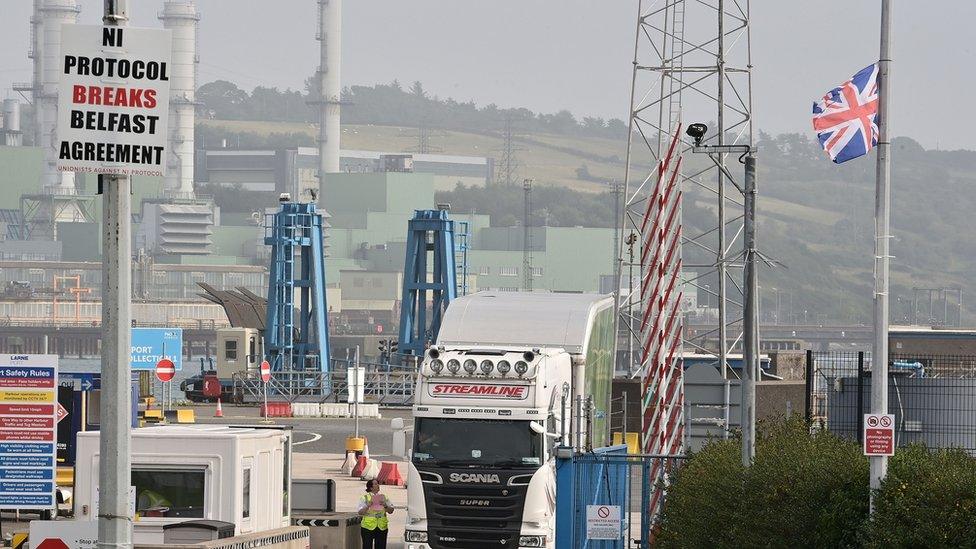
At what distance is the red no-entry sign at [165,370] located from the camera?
152ft

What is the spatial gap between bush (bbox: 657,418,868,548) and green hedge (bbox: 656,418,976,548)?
1 cm

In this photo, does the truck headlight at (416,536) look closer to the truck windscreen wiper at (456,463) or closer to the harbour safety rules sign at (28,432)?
the truck windscreen wiper at (456,463)

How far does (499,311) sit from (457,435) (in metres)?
3.18

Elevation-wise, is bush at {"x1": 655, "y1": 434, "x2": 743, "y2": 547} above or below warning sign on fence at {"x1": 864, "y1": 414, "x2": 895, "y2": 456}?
below

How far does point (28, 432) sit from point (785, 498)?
10.3 meters

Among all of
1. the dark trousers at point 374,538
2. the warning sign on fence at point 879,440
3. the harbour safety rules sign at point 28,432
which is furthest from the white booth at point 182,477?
the warning sign on fence at point 879,440

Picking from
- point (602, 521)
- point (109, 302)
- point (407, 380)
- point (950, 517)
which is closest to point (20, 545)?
point (602, 521)

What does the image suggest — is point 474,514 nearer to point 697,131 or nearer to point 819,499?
point 697,131

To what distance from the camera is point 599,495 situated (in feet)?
78.2

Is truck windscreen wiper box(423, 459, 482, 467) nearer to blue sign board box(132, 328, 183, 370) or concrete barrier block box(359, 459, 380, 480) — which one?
concrete barrier block box(359, 459, 380, 480)

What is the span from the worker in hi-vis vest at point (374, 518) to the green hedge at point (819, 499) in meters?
4.36

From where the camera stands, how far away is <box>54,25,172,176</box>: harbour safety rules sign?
1098cm

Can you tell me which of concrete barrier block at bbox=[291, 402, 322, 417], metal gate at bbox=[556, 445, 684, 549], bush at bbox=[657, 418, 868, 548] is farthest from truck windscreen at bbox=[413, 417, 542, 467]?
concrete barrier block at bbox=[291, 402, 322, 417]

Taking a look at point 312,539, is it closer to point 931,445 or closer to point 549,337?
point 549,337
